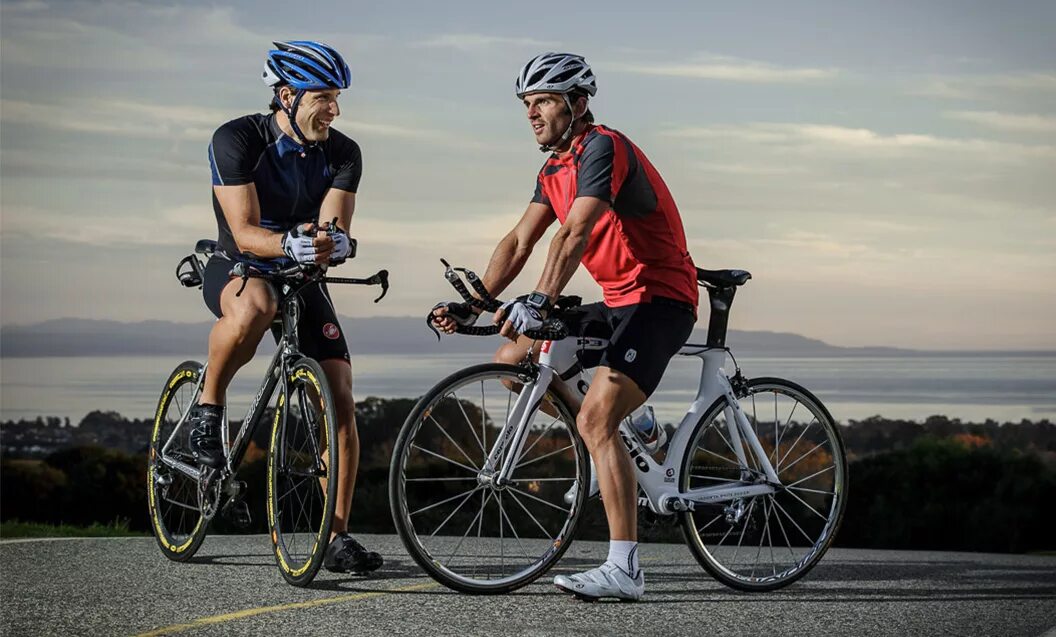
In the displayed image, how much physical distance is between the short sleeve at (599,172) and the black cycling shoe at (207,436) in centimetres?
229

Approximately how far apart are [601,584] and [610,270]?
1.40 m

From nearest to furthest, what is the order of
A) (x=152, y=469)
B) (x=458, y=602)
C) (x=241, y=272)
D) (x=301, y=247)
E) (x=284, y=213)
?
(x=458, y=602) → (x=301, y=247) → (x=241, y=272) → (x=284, y=213) → (x=152, y=469)

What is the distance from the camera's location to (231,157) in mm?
7262

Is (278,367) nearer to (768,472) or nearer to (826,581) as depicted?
(768,472)

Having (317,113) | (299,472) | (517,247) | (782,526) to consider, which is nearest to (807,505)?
(782,526)

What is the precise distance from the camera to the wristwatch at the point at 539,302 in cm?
632

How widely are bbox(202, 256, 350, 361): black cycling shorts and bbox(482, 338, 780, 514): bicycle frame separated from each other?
1.09 meters

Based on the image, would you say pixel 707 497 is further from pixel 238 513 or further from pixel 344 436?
pixel 238 513

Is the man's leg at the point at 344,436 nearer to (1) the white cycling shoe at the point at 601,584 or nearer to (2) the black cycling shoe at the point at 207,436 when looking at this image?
(2) the black cycling shoe at the point at 207,436

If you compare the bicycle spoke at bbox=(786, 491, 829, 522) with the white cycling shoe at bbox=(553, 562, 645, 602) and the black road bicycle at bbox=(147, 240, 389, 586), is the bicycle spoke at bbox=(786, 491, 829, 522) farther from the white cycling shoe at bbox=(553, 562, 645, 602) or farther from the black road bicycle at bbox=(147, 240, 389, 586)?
the black road bicycle at bbox=(147, 240, 389, 586)

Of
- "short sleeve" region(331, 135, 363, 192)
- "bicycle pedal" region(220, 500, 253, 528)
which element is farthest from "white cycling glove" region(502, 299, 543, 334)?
"bicycle pedal" region(220, 500, 253, 528)

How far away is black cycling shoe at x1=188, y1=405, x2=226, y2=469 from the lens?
7.38 meters

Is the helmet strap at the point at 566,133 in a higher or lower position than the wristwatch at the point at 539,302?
higher

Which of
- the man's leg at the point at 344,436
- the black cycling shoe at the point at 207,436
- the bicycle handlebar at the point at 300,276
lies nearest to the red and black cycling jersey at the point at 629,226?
the bicycle handlebar at the point at 300,276
